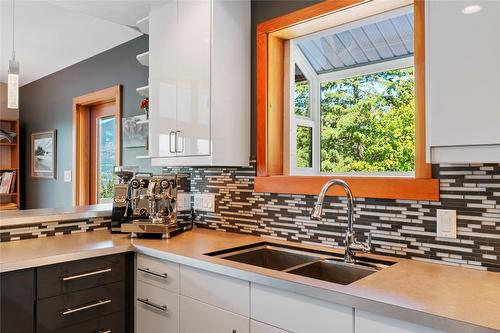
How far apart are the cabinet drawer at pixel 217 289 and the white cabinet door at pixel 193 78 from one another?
692 millimetres

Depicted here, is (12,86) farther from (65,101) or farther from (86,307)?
(65,101)

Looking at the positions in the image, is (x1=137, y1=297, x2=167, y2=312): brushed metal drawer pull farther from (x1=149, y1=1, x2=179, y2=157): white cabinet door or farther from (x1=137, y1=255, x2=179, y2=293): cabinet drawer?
(x1=149, y1=1, x2=179, y2=157): white cabinet door

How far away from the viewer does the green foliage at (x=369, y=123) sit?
1.90 meters

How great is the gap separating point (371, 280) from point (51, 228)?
177 cm

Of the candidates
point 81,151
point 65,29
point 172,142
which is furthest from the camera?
point 81,151

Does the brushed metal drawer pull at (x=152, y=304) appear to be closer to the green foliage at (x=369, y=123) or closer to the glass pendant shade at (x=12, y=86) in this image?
the green foliage at (x=369, y=123)

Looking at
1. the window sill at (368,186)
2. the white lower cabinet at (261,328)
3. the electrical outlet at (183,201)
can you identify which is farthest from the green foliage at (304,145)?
the white lower cabinet at (261,328)

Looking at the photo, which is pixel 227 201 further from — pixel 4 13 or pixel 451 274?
pixel 4 13

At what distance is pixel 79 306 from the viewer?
1.78 m

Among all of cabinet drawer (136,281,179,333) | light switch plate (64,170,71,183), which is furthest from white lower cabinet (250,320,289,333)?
light switch plate (64,170,71,183)

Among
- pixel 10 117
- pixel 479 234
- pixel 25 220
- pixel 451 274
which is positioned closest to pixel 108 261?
pixel 25 220

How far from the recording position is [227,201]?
2377 millimetres

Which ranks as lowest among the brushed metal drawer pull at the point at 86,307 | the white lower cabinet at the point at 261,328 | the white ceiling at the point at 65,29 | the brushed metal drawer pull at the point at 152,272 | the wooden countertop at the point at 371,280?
the brushed metal drawer pull at the point at 86,307

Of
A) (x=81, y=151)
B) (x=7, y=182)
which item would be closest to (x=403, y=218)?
(x=81, y=151)
